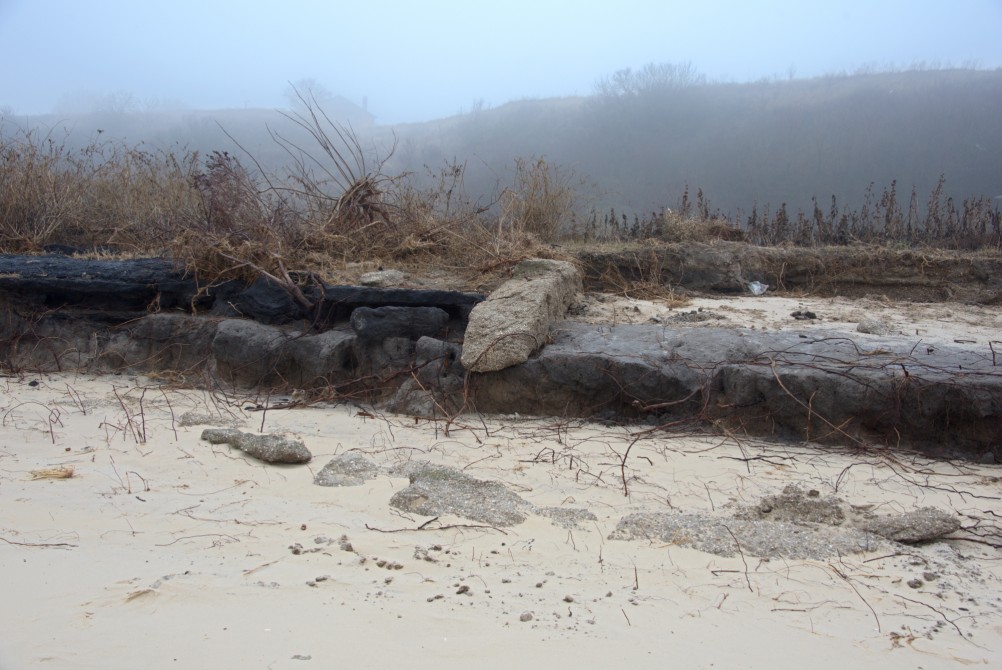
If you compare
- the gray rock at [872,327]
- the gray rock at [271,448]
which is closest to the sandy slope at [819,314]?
the gray rock at [872,327]

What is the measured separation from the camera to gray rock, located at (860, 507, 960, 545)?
8.29 ft

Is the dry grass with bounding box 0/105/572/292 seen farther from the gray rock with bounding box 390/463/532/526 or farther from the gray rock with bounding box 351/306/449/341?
the gray rock with bounding box 390/463/532/526

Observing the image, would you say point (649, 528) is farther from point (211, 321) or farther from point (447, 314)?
point (211, 321)

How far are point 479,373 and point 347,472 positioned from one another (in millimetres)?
1567

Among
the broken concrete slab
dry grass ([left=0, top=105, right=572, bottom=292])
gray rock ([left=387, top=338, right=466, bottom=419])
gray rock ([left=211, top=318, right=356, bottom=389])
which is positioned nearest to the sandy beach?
the broken concrete slab

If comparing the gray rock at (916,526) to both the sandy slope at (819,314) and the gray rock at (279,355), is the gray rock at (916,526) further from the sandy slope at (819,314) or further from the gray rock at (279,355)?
the gray rock at (279,355)

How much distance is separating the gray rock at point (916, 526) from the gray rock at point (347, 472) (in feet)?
6.79

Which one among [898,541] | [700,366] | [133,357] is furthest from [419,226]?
[898,541]

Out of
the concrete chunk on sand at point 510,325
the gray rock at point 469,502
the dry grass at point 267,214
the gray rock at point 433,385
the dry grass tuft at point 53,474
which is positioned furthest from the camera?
the dry grass at point 267,214

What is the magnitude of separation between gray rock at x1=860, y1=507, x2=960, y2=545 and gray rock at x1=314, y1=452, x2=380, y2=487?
207 cm

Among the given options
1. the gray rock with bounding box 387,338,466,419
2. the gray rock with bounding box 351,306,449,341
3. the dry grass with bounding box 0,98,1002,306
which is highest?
the dry grass with bounding box 0,98,1002,306

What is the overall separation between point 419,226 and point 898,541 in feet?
16.3

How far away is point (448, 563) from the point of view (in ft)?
7.48

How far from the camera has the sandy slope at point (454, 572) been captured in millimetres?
1735
